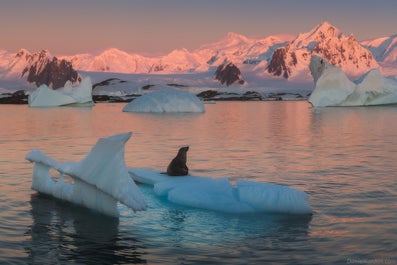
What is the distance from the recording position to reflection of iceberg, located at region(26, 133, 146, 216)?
1094 centimetres

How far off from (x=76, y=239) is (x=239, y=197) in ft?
13.1

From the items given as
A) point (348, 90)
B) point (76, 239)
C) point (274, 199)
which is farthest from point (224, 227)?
point (348, 90)

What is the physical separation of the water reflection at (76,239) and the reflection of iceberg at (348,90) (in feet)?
224

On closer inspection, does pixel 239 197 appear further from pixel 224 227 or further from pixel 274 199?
pixel 224 227

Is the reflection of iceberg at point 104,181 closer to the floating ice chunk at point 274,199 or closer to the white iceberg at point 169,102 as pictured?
the floating ice chunk at point 274,199

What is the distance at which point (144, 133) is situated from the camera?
117ft

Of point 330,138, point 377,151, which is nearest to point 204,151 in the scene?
point 377,151

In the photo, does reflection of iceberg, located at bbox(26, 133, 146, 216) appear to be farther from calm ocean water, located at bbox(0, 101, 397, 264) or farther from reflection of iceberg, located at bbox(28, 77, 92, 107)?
reflection of iceberg, located at bbox(28, 77, 92, 107)

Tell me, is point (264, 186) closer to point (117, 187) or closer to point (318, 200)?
point (318, 200)

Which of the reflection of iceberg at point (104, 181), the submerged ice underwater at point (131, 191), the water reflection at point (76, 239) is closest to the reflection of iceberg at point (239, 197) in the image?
the submerged ice underwater at point (131, 191)

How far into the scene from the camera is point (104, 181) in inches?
448

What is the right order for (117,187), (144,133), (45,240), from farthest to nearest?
(144,133)
(117,187)
(45,240)

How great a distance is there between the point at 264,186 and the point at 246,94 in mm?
179892

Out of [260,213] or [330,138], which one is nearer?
[260,213]
